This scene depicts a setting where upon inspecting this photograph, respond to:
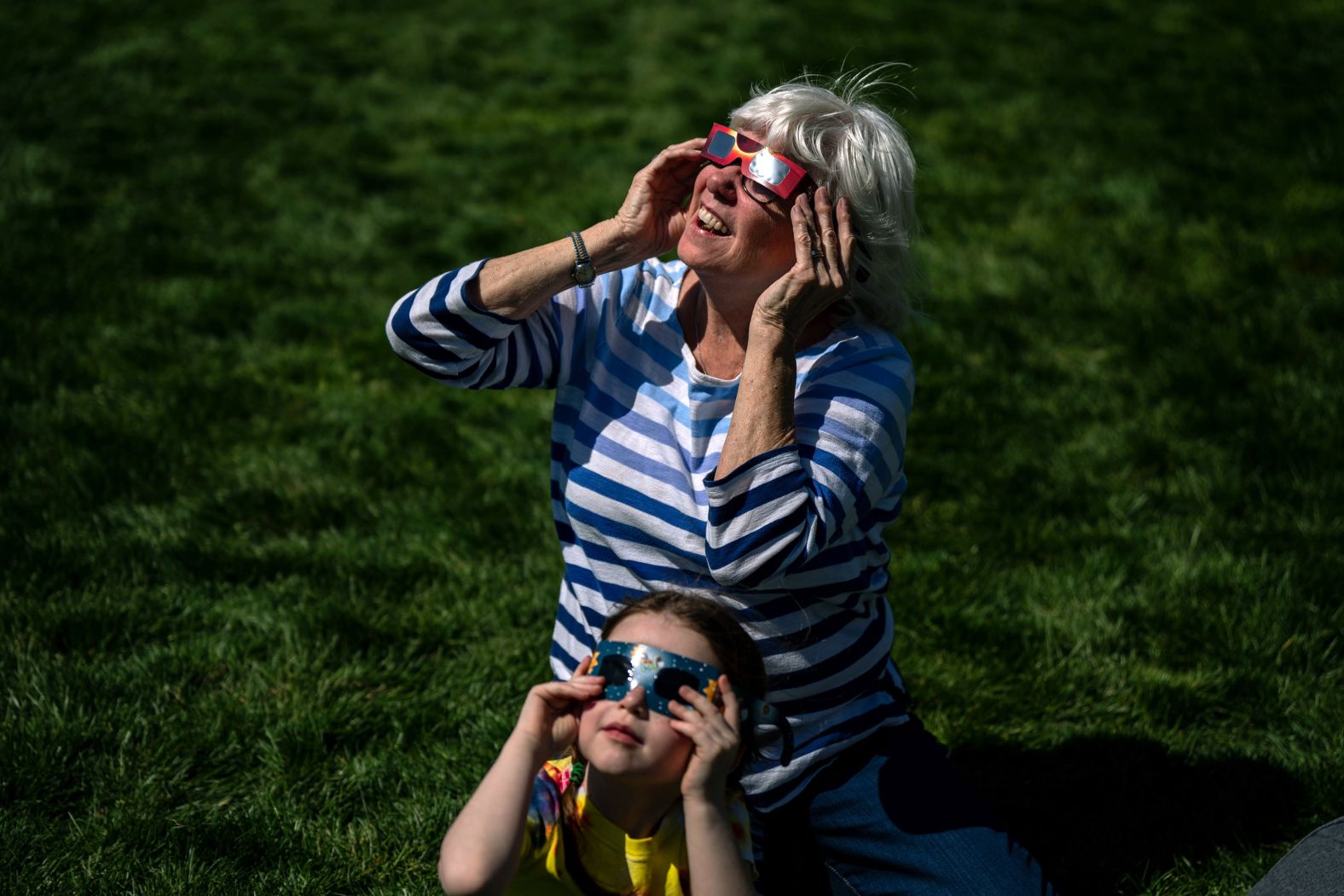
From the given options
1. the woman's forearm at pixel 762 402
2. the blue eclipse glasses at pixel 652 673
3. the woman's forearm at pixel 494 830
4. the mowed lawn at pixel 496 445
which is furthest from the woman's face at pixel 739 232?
the woman's forearm at pixel 494 830

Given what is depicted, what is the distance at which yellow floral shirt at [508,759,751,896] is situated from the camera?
2.32m

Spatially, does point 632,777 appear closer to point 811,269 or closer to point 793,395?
point 793,395

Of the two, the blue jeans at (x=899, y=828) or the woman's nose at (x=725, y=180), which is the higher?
the woman's nose at (x=725, y=180)

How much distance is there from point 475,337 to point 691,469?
1.83ft

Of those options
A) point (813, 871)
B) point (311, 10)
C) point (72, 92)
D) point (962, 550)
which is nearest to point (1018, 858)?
point (813, 871)

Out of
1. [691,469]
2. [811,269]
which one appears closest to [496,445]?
[691,469]

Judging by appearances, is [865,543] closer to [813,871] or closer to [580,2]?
[813,871]

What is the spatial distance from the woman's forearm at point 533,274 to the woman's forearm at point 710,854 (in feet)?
3.73

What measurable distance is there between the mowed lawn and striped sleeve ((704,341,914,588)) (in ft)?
1.59

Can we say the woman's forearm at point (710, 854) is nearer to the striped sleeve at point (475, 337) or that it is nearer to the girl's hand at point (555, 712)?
the girl's hand at point (555, 712)

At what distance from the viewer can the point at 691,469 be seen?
264 cm

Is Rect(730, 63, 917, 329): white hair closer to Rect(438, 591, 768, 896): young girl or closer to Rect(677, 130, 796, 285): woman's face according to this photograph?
Rect(677, 130, 796, 285): woman's face

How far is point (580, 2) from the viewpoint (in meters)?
→ 10.3

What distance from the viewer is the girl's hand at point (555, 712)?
2176 mm
